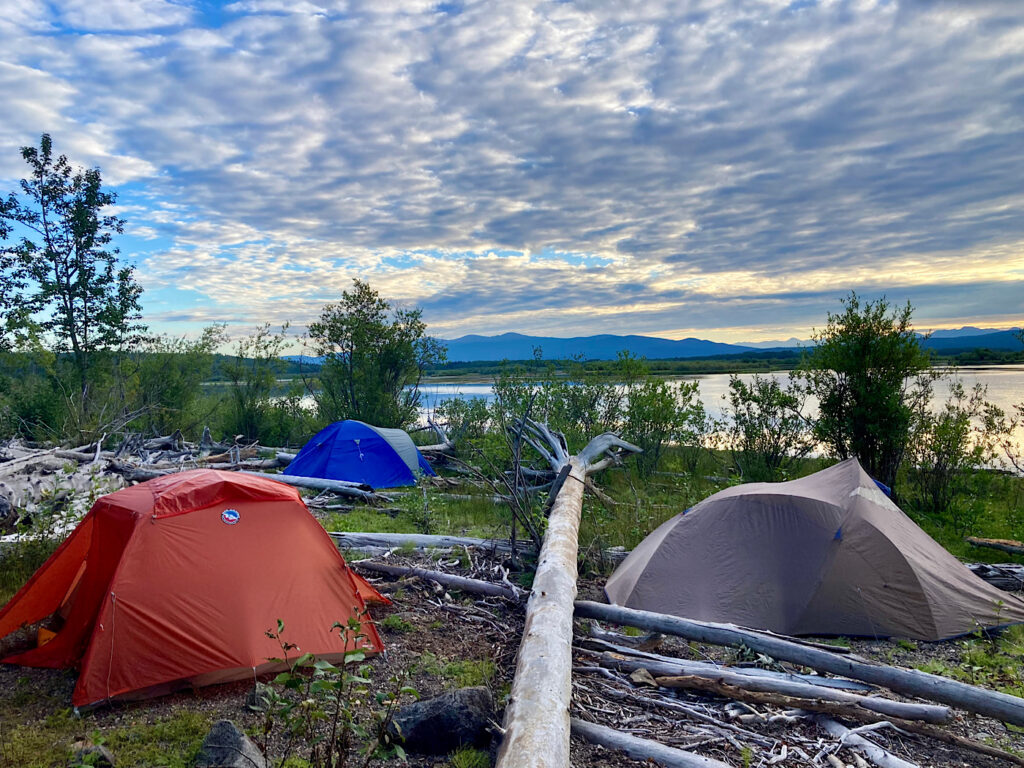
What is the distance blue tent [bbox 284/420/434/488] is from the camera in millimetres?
13148

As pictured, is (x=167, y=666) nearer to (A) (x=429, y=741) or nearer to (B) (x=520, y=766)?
(A) (x=429, y=741)

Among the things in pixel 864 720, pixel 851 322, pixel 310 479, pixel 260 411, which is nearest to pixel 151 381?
pixel 260 411

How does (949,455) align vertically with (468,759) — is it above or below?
above

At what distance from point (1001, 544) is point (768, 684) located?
5207mm

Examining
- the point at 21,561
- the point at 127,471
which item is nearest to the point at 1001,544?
the point at 21,561

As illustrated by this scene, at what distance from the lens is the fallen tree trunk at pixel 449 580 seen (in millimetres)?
6535

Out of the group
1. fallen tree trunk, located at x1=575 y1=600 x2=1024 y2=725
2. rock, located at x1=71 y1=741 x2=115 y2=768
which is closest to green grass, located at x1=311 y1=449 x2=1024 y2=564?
fallen tree trunk, located at x1=575 y1=600 x2=1024 y2=725

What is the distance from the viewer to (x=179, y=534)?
16.6 feet

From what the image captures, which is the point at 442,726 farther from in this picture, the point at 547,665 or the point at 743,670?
the point at 743,670

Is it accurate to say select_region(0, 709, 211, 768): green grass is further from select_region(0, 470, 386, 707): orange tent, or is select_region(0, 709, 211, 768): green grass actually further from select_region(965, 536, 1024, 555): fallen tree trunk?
select_region(965, 536, 1024, 555): fallen tree trunk

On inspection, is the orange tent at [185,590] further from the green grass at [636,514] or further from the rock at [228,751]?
the green grass at [636,514]

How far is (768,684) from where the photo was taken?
4.54 metres

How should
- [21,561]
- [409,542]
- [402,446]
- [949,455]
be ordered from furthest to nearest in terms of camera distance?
[402,446], [949,455], [409,542], [21,561]

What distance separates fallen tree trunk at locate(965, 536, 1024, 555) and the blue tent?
9474 millimetres
